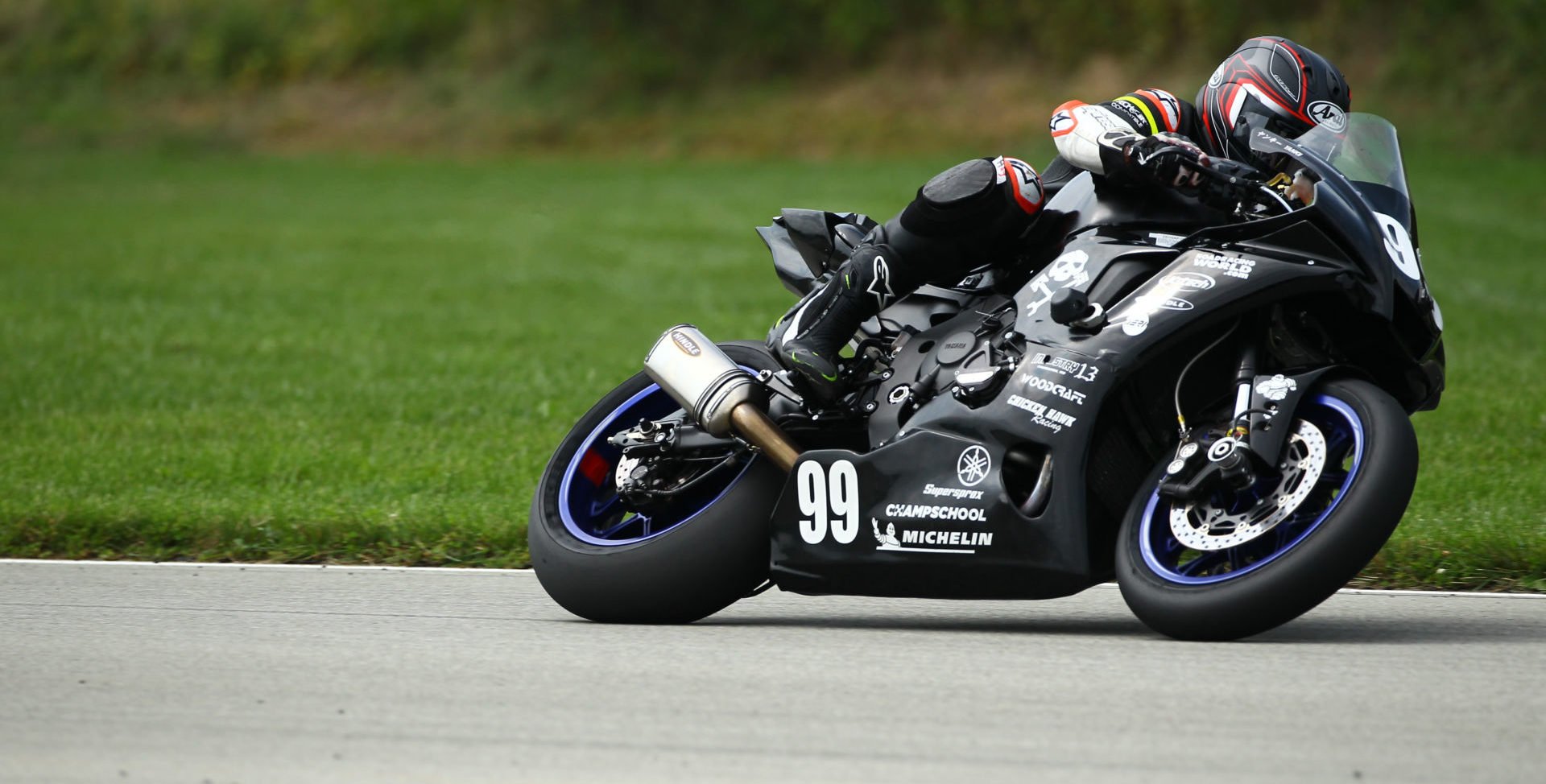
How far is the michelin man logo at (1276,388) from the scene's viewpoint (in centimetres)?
463

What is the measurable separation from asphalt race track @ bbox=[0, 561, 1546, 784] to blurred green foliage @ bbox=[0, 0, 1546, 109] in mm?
31272

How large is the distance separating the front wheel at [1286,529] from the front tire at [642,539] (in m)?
1.07

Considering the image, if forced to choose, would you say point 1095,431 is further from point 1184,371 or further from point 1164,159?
point 1164,159

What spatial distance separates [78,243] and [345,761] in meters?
18.7

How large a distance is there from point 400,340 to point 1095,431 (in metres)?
9.94

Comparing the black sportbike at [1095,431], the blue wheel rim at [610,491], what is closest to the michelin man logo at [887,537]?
the black sportbike at [1095,431]

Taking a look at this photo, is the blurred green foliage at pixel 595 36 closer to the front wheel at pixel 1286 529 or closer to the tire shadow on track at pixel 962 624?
the tire shadow on track at pixel 962 624

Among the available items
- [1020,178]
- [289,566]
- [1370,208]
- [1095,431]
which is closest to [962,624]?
[1095,431]

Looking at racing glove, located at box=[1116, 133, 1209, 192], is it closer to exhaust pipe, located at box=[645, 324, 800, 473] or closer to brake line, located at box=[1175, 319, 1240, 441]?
brake line, located at box=[1175, 319, 1240, 441]

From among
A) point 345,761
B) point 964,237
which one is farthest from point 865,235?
point 345,761

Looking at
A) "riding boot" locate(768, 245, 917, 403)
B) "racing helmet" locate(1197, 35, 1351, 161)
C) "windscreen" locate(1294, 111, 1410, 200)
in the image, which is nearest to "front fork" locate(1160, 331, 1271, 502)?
"windscreen" locate(1294, 111, 1410, 200)

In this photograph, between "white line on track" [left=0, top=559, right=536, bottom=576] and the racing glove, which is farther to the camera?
"white line on track" [left=0, top=559, right=536, bottom=576]

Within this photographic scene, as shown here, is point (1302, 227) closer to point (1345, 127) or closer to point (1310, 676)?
point (1345, 127)

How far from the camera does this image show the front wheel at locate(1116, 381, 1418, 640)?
4.36 metres
